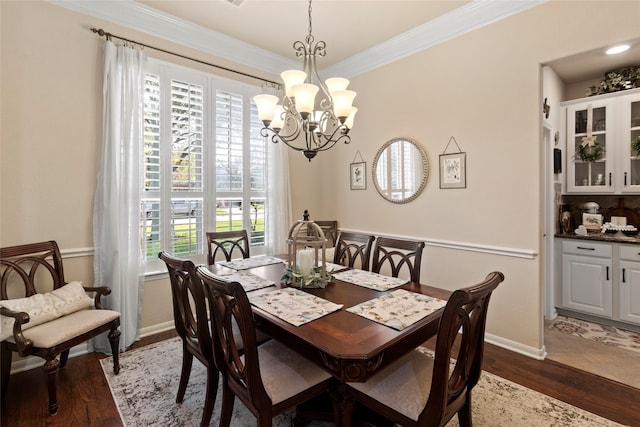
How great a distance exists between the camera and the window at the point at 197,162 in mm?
2982

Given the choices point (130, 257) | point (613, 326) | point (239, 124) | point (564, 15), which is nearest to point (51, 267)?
point (130, 257)

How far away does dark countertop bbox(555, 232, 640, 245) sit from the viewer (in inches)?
118

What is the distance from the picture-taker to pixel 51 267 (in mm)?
2404

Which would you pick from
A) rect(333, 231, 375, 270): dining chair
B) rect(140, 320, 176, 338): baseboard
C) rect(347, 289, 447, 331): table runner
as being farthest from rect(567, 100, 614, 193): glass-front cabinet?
rect(140, 320, 176, 338): baseboard

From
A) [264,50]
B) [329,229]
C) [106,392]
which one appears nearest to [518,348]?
[329,229]

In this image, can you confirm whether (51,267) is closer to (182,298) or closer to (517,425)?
(182,298)

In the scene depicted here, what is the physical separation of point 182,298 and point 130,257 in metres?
1.30

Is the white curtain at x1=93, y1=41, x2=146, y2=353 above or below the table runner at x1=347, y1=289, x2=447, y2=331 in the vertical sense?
above

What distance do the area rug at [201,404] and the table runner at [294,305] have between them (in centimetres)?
75

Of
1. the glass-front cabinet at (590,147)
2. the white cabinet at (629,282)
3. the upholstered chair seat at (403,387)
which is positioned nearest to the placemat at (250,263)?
the upholstered chair seat at (403,387)

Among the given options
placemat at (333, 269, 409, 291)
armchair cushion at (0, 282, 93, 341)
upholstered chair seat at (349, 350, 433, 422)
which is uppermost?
placemat at (333, 269, 409, 291)

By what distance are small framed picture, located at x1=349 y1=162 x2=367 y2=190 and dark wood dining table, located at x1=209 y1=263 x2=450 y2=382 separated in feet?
7.66

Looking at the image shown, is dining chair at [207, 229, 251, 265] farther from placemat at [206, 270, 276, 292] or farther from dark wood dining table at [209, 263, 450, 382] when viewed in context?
dark wood dining table at [209, 263, 450, 382]

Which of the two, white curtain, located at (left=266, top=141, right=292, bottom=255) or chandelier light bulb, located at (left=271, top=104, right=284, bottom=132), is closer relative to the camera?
chandelier light bulb, located at (left=271, top=104, right=284, bottom=132)
